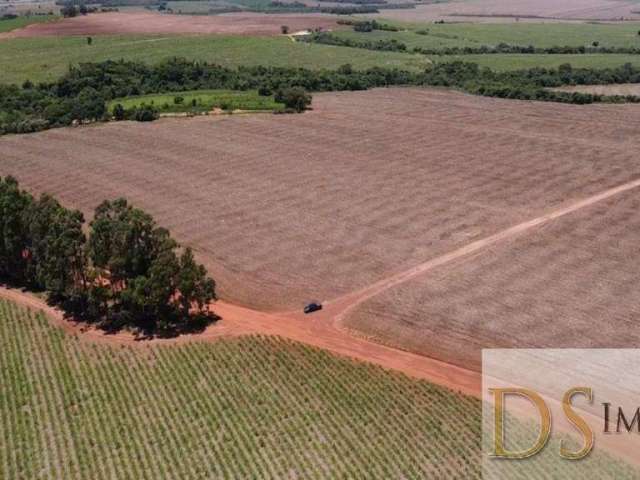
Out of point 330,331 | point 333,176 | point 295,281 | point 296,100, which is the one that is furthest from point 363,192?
point 296,100

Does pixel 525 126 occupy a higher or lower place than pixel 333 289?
higher

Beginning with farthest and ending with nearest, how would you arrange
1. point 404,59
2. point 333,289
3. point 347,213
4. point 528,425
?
point 404,59 → point 347,213 → point 333,289 → point 528,425

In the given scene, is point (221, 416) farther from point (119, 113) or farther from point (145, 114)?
point (119, 113)

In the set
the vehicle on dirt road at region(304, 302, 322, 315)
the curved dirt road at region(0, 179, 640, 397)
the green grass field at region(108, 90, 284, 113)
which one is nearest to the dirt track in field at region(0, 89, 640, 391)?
the curved dirt road at region(0, 179, 640, 397)

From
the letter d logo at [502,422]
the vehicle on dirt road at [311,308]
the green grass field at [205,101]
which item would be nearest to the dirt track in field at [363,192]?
the vehicle on dirt road at [311,308]

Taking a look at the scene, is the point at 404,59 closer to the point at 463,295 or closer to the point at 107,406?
the point at 463,295

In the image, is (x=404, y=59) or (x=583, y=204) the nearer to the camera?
(x=583, y=204)

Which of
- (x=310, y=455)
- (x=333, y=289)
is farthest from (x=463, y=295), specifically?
(x=310, y=455)
